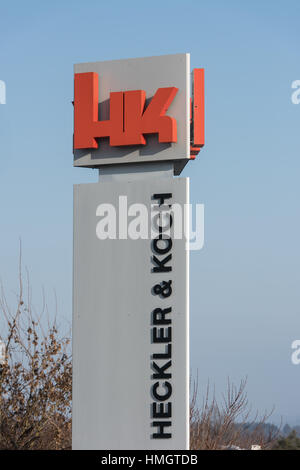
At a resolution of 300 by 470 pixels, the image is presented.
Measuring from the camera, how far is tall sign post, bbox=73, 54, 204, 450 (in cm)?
927

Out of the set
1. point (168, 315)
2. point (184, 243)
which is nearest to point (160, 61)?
point (184, 243)

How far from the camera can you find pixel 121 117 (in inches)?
382

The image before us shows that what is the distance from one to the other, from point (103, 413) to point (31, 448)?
342 centimetres

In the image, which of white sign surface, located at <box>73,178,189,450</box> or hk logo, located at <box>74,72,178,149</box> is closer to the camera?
white sign surface, located at <box>73,178,189,450</box>

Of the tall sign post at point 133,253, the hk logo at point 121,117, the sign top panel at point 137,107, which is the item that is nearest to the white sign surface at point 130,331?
the tall sign post at point 133,253

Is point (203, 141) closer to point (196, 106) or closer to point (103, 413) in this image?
point (196, 106)

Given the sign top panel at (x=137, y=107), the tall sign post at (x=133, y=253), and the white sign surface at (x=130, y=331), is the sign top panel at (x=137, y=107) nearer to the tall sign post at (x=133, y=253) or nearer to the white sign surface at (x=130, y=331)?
A: the tall sign post at (x=133, y=253)

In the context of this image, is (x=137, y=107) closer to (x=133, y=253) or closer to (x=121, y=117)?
(x=121, y=117)

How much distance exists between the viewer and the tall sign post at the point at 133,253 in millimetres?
9273

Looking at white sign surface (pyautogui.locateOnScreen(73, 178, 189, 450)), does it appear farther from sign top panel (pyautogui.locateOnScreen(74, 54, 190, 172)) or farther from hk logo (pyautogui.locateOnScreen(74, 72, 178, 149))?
hk logo (pyautogui.locateOnScreen(74, 72, 178, 149))

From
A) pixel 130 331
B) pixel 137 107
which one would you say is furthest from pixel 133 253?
pixel 137 107

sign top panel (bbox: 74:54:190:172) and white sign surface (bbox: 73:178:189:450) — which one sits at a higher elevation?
sign top panel (bbox: 74:54:190:172)

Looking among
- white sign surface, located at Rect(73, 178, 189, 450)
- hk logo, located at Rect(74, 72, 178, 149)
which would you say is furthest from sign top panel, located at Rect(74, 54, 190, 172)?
white sign surface, located at Rect(73, 178, 189, 450)

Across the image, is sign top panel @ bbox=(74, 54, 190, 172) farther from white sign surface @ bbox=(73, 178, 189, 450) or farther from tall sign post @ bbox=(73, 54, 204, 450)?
white sign surface @ bbox=(73, 178, 189, 450)
